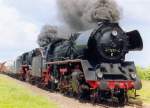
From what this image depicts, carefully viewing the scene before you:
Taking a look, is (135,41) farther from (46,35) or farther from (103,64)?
(46,35)

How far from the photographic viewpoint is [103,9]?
74.0ft

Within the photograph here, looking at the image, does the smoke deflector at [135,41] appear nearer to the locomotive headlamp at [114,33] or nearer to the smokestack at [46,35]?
the locomotive headlamp at [114,33]

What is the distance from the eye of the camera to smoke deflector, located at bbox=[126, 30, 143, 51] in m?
20.3

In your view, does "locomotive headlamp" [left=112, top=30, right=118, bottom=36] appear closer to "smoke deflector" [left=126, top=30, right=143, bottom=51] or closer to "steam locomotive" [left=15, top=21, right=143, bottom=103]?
"steam locomotive" [left=15, top=21, right=143, bottom=103]

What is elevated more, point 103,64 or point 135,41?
point 135,41

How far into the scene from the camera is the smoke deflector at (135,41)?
20.3m

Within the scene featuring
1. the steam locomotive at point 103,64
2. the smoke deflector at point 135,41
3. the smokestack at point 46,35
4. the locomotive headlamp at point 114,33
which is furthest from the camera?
the smokestack at point 46,35

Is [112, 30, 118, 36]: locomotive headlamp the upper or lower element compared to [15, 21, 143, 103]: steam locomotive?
upper

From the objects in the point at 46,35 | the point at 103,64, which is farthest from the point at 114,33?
the point at 46,35

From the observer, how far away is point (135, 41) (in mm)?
20547

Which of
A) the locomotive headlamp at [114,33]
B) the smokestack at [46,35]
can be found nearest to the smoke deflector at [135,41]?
the locomotive headlamp at [114,33]

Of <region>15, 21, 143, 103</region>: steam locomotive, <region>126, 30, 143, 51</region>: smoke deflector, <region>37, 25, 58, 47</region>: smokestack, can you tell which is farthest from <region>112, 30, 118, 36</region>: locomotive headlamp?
<region>37, 25, 58, 47</region>: smokestack

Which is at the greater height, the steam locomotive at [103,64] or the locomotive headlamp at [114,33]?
the locomotive headlamp at [114,33]

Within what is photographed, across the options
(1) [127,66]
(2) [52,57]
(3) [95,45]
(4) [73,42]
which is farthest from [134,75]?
(2) [52,57]
